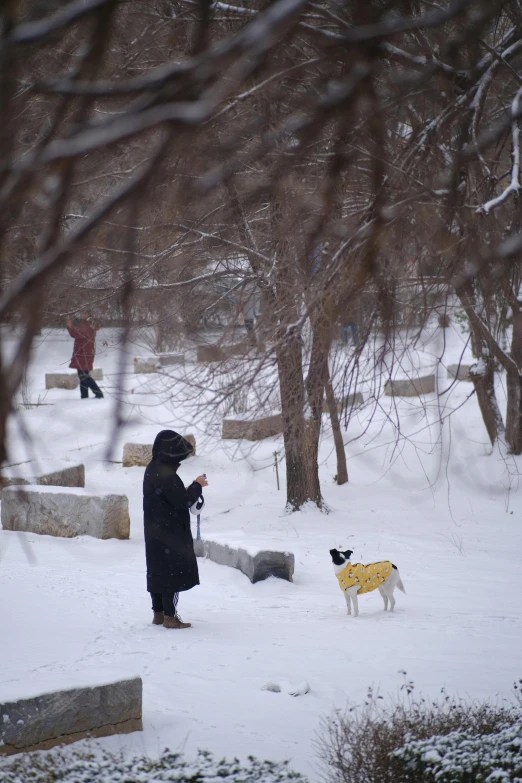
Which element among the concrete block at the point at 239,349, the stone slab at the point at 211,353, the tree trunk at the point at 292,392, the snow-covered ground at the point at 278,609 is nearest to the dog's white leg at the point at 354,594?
the snow-covered ground at the point at 278,609

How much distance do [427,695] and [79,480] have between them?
9.59m

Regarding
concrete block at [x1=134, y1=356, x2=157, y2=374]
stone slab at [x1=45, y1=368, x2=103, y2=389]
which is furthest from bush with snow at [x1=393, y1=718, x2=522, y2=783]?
stone slab at [x1=45, y1=368, x2=103, y2=389]

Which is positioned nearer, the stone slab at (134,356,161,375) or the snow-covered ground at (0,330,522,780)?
the snow-covered ground at (0,330,522,780)

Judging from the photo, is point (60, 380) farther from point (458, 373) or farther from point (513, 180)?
point (513, 180)

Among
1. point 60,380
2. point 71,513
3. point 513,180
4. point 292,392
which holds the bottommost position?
point 71,513

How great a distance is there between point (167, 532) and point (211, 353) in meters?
2.12

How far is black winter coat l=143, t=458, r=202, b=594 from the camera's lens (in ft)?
23.5

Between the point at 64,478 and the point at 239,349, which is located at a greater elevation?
the point at 239,349

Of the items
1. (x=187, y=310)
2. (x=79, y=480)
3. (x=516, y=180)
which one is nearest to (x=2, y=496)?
(x=79, y=480)

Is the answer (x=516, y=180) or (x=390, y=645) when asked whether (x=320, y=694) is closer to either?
(x=390, y=645)

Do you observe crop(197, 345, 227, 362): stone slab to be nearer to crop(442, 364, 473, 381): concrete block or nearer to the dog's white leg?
crop(442, 364, 473, 381): concrete block

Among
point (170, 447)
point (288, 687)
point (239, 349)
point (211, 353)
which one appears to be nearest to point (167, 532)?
point (170, 447)

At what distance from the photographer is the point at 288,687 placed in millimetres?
5598

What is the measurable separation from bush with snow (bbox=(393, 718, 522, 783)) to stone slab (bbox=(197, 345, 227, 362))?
261cm
